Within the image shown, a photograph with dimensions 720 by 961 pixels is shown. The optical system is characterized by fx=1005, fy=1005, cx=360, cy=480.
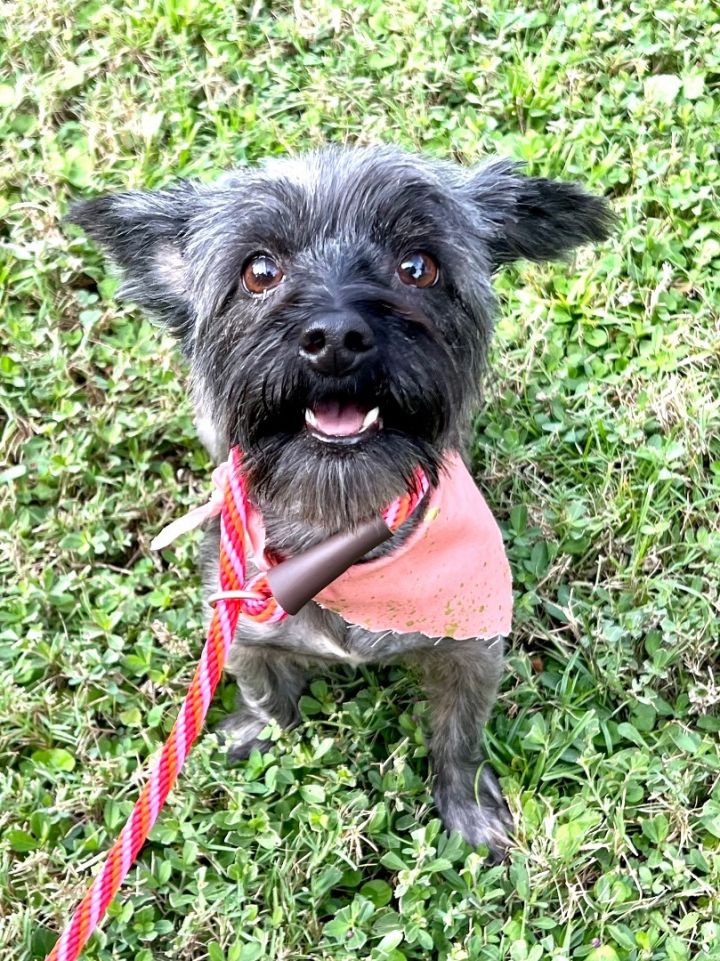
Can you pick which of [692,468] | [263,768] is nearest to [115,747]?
[263,768]

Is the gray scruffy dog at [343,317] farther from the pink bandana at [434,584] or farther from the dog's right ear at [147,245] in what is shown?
the pink bandana at [434,584]

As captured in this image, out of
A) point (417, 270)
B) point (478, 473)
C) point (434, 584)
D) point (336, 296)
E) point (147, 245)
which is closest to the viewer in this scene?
point (336, 296)

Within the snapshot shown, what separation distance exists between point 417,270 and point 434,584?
0.87m

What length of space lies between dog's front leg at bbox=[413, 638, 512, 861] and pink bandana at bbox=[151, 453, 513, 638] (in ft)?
0.83

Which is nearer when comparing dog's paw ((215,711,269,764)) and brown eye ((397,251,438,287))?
brown eye ((397,251,438,287))

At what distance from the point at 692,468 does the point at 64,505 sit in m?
2.46

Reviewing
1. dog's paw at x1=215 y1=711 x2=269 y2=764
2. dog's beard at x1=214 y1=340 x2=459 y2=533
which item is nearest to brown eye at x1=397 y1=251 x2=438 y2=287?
dog's beard at x1=214 y1=340 x2=459 y2=533

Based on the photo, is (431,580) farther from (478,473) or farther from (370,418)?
(478,473)

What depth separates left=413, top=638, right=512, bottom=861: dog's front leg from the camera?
3166mm

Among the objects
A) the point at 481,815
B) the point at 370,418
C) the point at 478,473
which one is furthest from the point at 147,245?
the point at 481,815

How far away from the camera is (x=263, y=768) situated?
3.43 metres

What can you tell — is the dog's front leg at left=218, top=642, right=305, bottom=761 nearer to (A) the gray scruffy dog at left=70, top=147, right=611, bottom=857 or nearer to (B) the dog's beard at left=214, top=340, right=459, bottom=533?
(A) the gray scruffy dog at left=70, top=147, right=611, bottom=857

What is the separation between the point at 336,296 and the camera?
238 centimetres

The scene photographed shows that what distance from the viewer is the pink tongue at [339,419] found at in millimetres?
2457
